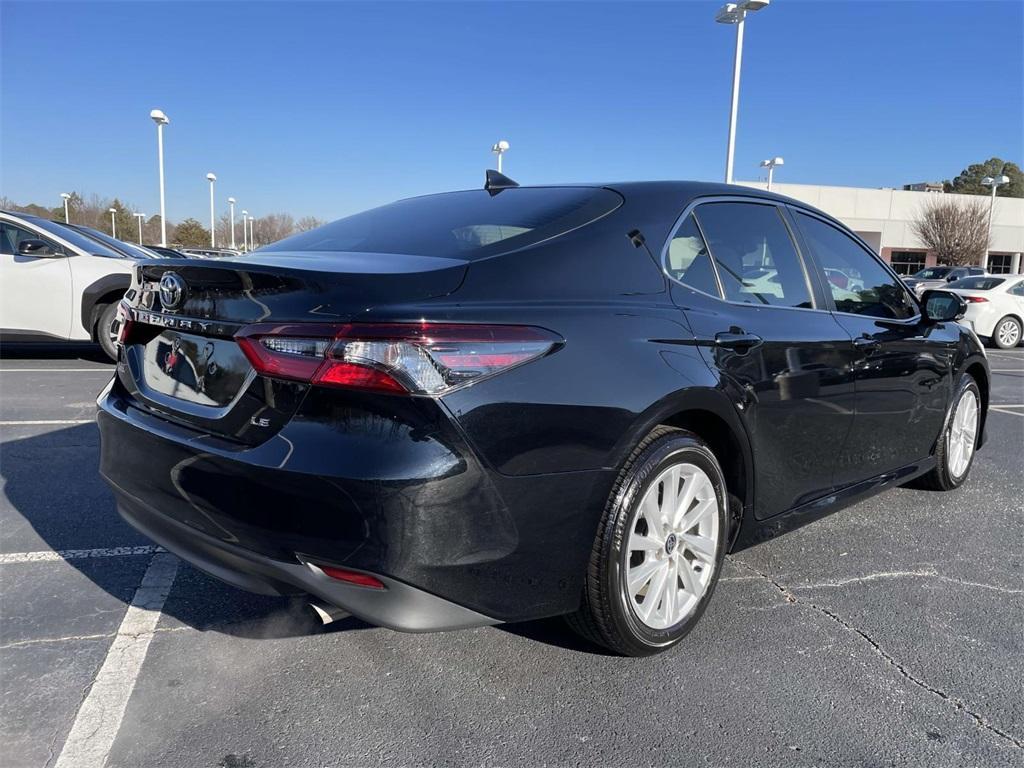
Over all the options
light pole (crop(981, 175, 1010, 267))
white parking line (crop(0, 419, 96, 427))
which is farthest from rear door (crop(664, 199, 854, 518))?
light pole (crop(981, 175, 1010, 267))

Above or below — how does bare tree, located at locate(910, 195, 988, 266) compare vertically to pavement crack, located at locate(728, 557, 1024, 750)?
above

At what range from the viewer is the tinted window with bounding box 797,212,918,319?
3.62m

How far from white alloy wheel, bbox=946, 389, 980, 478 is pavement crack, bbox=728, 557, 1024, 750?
1.85 metres

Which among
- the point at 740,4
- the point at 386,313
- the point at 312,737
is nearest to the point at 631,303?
the point at 386,313

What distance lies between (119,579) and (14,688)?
31.8 inches

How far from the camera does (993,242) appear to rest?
165 feet

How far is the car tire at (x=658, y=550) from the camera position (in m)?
2.39

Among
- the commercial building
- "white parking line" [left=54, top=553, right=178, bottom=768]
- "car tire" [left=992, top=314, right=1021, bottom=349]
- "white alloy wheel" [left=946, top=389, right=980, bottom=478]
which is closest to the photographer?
"white parking line" [left=54, top=553, right=178, bottom=768]

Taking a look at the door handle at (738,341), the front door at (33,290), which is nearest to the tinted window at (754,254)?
the door handle at (738,341)

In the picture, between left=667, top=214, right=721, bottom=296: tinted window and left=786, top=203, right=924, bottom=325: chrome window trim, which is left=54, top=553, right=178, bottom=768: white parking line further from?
left=786, top=203, right=924, bottom=325: chrome window trim

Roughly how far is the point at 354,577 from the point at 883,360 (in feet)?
9.21

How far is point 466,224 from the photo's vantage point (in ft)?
9.26

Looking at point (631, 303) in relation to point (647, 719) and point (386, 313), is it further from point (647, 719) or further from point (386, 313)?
point (647, 719)

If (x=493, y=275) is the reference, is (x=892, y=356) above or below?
below
